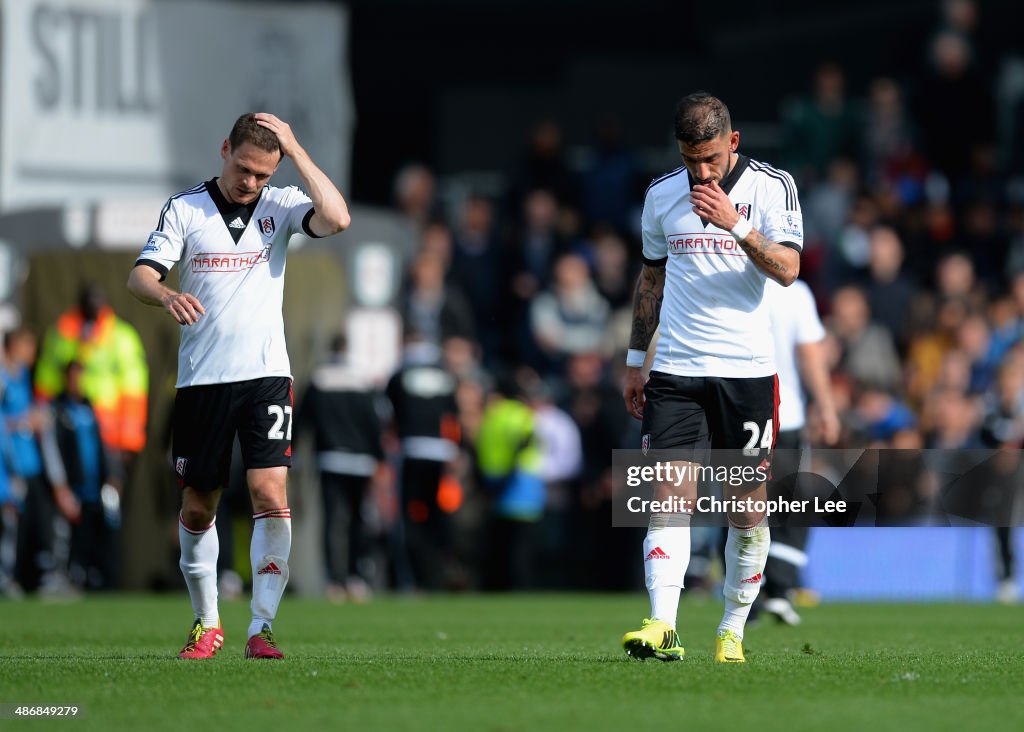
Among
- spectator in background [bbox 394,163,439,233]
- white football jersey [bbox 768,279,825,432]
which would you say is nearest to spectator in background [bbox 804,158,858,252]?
spectator in background [bbox 394,163,439,233]

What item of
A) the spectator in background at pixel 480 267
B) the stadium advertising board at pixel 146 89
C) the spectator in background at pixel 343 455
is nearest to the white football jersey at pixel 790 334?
the spectator in background at pixel 343 455

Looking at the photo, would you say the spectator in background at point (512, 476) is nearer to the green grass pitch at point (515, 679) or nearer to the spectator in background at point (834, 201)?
the spectator in background at point (834, 201)

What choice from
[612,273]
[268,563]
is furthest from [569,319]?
[268,563]

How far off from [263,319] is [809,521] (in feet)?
17.4

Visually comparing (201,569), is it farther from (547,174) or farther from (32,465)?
(547,174)

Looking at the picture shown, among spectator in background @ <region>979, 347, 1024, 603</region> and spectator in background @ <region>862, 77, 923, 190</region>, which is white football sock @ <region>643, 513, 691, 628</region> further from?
spectator in background @ <region>862, 77, 923, 190</region>

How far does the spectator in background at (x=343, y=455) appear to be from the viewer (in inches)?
712

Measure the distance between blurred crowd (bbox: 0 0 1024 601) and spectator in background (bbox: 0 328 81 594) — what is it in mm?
70

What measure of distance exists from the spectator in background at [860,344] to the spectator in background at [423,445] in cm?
411

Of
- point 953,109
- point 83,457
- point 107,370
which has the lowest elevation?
point 83,457

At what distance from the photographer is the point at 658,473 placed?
8.45m

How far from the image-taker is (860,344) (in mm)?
19422

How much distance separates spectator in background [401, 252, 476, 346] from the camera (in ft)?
66.4

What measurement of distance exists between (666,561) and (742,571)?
0.48 m
